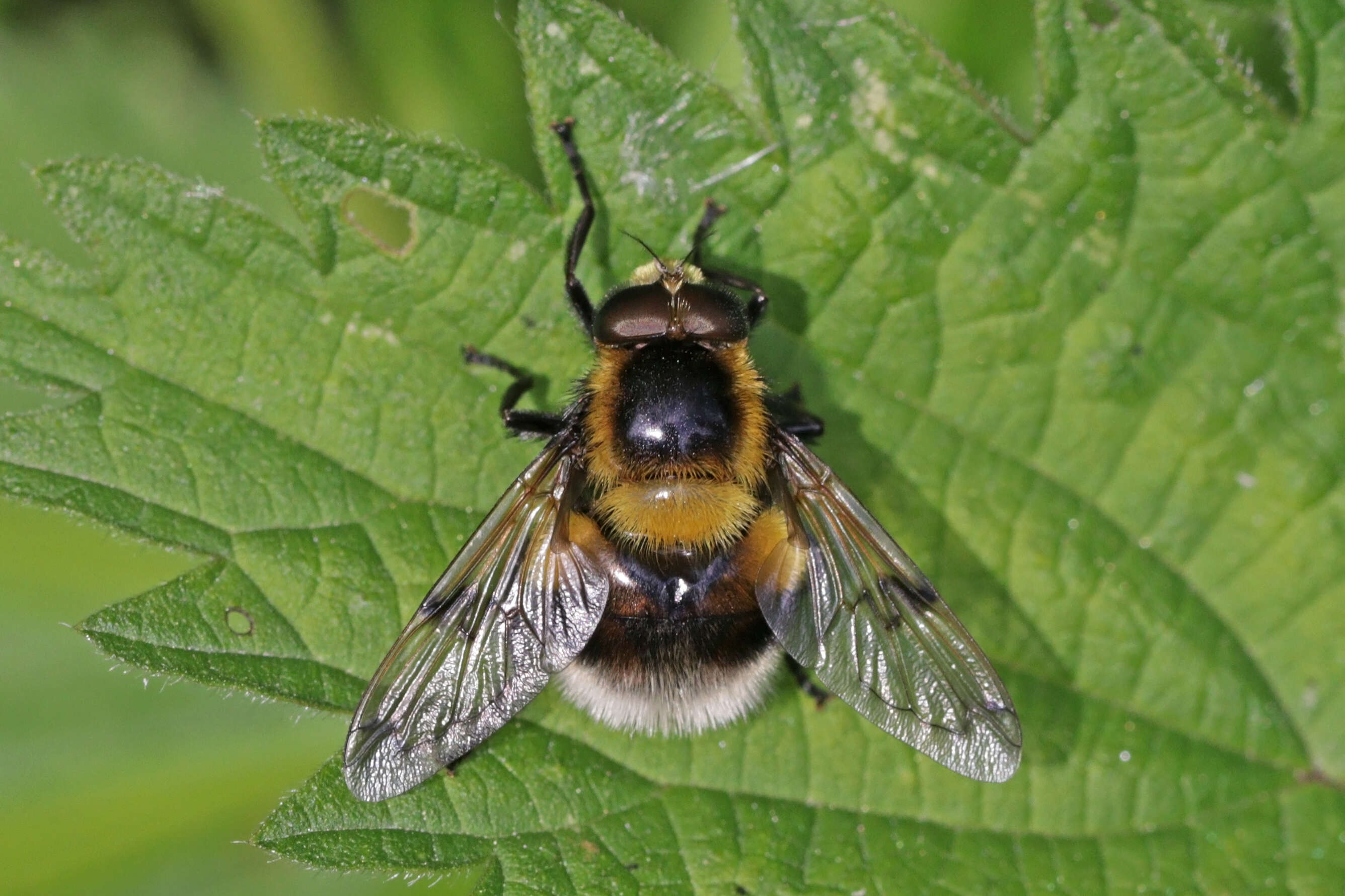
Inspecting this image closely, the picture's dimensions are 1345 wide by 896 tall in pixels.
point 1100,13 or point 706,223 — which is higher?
point 1100,13

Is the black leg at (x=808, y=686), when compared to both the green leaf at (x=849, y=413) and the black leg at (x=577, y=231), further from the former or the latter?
the black leg at (x=577, y=231)

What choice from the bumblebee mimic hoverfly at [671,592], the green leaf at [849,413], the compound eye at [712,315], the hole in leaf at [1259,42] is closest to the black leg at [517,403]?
the green leaf at [849,413]

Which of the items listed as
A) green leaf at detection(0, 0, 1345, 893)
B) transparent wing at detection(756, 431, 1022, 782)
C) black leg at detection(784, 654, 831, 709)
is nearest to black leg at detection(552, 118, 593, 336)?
green leaf at detection(0, 0, 1345, 893)

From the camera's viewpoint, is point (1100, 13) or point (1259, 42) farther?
point (1259, 42)

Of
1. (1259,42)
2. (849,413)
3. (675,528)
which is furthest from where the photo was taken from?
(1259,42)

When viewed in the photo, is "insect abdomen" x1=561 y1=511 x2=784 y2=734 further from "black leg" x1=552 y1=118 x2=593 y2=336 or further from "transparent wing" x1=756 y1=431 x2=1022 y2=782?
"black leg" x1=552 y1=118 x2=593 y2=336

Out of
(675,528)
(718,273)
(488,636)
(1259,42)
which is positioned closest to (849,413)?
(718,273)

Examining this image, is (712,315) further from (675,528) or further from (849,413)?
(849,413)
